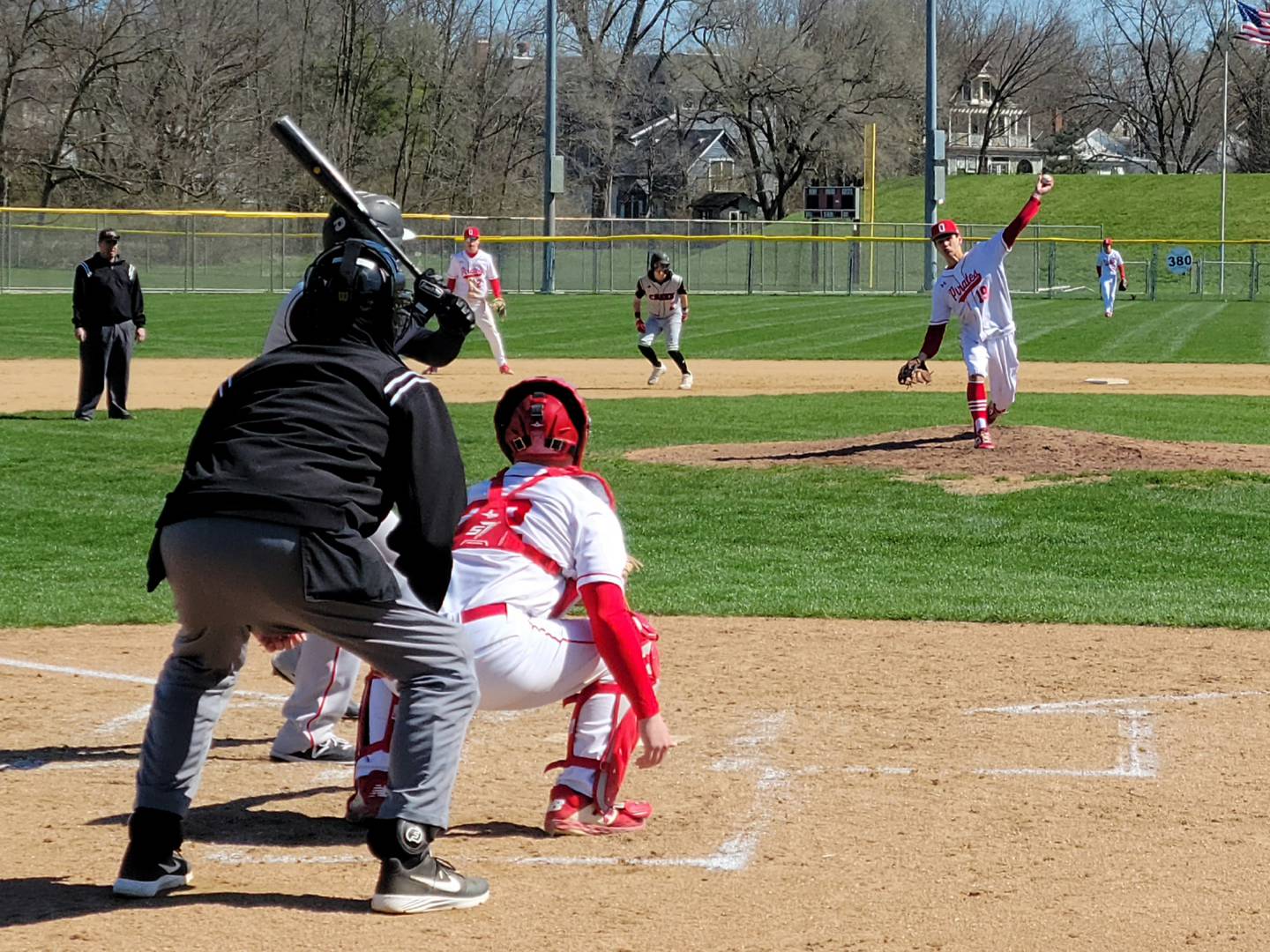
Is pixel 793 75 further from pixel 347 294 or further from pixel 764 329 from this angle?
pixel 347 294

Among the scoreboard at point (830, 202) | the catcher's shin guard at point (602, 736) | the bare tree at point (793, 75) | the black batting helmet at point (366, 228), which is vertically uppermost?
the bare tree at point (793, 75)

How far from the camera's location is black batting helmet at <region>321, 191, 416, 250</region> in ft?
20.3

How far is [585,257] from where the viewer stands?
50.2m

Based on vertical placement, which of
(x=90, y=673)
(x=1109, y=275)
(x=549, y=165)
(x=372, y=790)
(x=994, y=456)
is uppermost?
(x=549, y=165)

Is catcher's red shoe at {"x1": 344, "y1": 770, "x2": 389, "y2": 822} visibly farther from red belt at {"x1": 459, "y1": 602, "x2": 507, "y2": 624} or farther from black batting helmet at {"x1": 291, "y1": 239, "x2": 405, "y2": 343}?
black batting helmet at {"x1": 291, "y1": 239, "x2": 405, "y2": 343}

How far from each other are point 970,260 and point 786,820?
31.8 ft

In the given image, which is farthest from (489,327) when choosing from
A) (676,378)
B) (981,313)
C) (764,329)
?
(764,329)

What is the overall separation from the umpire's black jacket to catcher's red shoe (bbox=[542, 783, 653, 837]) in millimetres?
1157

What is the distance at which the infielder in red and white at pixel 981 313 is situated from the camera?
14.2 m

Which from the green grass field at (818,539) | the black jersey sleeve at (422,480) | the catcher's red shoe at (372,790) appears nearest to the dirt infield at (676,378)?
the green grass field at (818,539)

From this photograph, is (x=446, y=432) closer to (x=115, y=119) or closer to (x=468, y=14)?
(x=115, y=119)

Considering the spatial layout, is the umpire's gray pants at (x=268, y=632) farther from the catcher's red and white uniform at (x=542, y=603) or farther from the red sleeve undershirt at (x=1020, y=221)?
the red sleeve undershirt at (x=1020, y=221)

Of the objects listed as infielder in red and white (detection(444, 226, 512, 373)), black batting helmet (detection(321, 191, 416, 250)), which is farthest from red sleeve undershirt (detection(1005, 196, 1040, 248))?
Answer: infielder in red and white (detection(444, 226, 512, 373))

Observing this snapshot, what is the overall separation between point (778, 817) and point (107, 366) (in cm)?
1342
